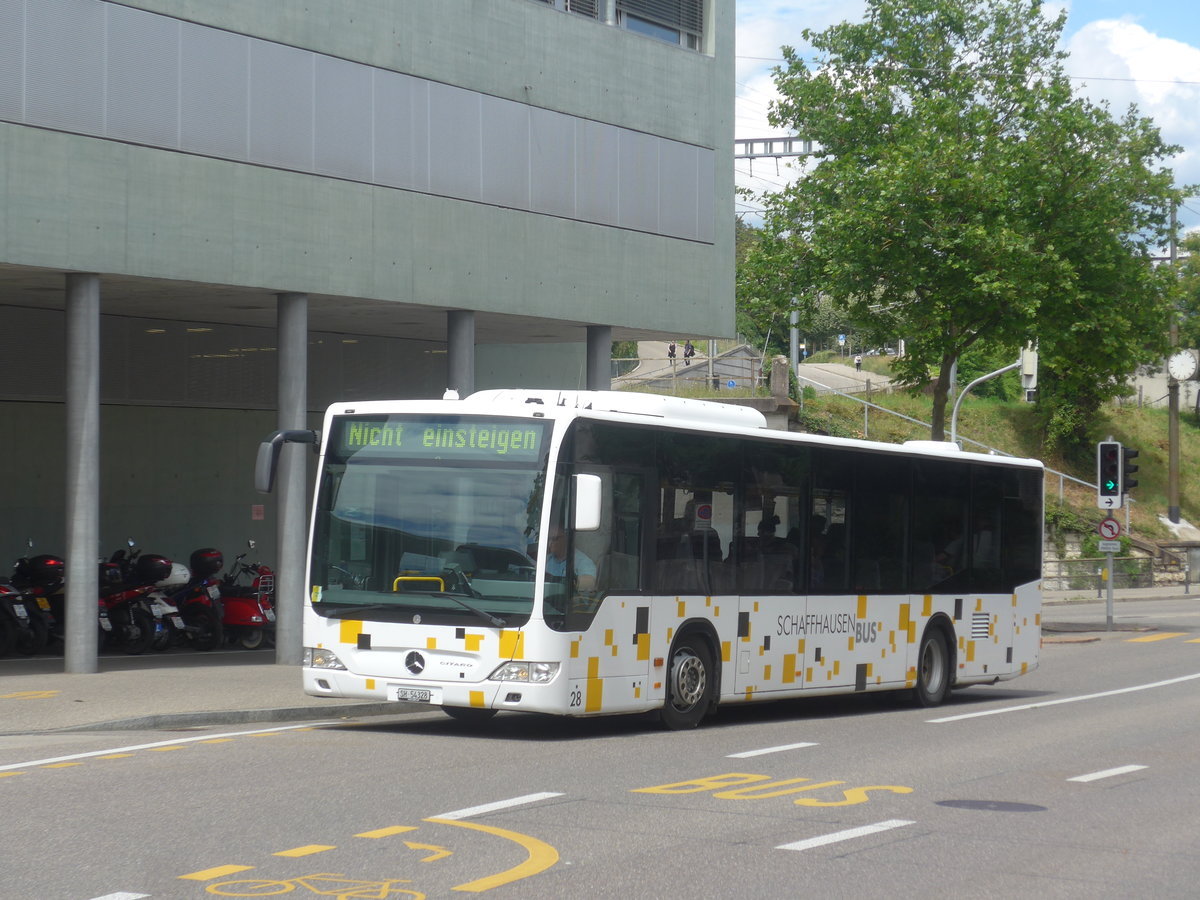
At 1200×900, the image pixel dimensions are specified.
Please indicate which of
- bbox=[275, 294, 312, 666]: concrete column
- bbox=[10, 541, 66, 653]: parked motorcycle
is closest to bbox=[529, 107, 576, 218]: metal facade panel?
bbox=[275, 294, 312, 666]: concrete column

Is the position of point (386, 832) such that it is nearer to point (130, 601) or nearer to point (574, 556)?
point (574, 556)

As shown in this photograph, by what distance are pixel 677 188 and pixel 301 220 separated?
25.6 feet

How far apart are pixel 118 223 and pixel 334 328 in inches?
310

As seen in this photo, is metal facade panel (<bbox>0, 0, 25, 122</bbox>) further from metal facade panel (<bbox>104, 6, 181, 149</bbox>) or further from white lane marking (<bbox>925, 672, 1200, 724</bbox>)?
white lane marking (<bbox>925, 672, 1200, 724</bbox>)

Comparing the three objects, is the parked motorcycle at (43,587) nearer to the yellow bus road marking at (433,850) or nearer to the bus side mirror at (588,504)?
the bus side mirror at (588,504)

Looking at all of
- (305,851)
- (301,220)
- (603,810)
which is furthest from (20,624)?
(305,851)

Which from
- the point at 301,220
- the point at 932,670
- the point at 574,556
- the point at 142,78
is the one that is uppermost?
the point at 142,78

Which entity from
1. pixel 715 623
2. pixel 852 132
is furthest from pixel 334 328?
pixel 715 623

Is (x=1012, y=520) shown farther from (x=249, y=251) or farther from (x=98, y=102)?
(x=98, y=102)

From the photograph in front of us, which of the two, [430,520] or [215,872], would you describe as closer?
[215,872]

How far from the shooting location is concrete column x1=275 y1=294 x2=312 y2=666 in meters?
21.3

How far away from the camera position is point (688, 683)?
48.2 feet

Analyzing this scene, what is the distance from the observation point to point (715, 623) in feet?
49.3

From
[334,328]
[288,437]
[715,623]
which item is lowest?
[715,623]
